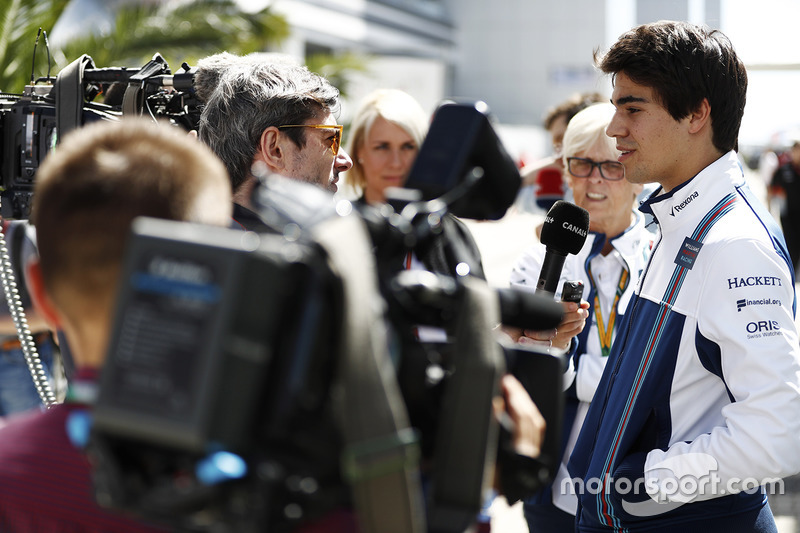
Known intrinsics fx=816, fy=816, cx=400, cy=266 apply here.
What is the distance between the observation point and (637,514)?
2014mm

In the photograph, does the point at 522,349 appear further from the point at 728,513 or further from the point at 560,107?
the point at 560,107

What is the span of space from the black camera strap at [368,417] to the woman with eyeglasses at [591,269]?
1.40m

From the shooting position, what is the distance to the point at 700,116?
2.11 metres

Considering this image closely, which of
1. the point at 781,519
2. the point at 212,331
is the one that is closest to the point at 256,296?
the point at 212,331

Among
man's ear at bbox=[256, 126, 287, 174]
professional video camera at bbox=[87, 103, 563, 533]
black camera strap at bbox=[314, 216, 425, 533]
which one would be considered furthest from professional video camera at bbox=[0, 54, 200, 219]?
black camera strap at bbox=[314, 216, 425, 533]

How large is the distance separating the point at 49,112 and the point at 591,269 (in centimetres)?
179

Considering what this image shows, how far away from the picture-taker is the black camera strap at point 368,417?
34.7 inches

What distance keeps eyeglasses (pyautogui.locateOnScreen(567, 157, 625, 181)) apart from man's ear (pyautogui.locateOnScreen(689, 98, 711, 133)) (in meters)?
0.86

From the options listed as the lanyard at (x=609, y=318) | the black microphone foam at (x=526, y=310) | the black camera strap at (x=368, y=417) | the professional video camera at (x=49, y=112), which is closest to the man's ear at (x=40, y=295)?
the black camera strap at (x=368, y=417)

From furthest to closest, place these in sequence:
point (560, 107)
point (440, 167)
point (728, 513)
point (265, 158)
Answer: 1. point (560, 107)
2. point (265, 158)
3. point (728, 513)
4. point (440, 167)

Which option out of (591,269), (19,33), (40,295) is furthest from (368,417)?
(19,33)

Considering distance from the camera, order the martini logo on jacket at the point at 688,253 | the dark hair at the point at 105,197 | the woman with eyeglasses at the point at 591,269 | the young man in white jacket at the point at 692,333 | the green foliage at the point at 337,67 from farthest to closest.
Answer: the green foliage at the point at 337,67, the woman with eyeglasses at the point at 591,269, the martini logo on jacket at the point at 688,253, the young man in white jacket at the point at 692,333, the dark hair at the point at 105,197

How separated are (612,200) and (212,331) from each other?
233 centimetres

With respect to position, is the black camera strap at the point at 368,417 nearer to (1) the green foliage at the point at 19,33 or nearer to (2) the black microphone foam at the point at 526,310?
(2) the black microphone foam at the point at 526,310
